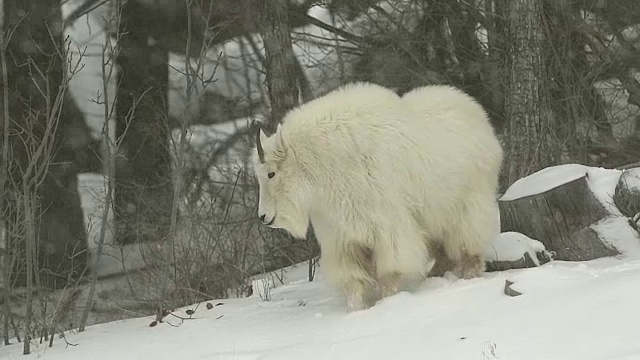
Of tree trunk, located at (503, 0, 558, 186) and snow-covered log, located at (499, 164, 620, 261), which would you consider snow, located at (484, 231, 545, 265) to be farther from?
tree trunk, located at (503, 0, 558, 186)

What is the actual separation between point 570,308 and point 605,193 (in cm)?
233

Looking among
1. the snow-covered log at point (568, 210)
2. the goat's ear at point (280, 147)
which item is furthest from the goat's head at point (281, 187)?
the snow-covered log at point (568, 210)

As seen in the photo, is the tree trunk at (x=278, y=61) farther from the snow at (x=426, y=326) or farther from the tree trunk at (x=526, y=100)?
the snow at (x=426, y=326)

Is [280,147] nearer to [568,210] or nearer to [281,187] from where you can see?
[281,187]

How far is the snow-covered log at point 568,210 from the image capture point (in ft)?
22.7

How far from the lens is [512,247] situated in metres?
7.12

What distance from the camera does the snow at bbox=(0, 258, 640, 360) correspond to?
14.9 feet

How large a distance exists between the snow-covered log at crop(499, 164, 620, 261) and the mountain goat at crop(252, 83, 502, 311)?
0.43 m

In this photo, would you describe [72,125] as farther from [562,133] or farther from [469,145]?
[469,145]

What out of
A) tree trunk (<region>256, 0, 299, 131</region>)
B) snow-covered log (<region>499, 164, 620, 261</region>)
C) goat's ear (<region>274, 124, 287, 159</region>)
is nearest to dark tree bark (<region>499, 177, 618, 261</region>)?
snow-covered log (<region>499, 164, 620, 261</region>)

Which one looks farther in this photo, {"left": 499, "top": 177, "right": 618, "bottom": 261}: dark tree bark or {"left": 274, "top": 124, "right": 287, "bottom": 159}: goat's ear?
{"left": 499, "top": 177, "right": 618, "bottom": 261}: dark tree bark

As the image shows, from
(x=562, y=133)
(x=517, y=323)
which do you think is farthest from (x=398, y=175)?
(x=562, y=133)

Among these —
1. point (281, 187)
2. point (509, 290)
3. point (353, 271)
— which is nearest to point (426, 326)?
point (509, 290)

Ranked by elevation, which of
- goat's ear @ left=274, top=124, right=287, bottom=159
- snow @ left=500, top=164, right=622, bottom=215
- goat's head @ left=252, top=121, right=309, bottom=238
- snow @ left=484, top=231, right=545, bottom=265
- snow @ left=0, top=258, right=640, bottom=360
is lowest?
snow @ left=0, top=258, right=640, bottom=360
